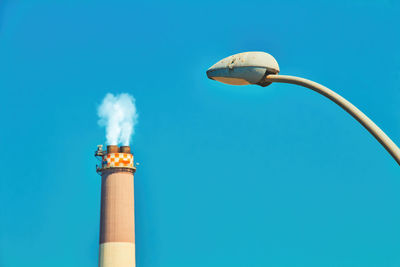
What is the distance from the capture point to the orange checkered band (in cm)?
5472

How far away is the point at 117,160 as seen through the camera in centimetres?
5484

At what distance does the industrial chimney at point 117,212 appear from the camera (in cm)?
5147

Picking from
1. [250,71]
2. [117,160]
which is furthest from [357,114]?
[117,160]

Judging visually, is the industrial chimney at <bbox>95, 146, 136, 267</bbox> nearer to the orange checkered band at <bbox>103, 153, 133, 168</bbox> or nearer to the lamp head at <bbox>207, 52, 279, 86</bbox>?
the orange checkered band at <bbox>103, 153, 133, 168</bbox>

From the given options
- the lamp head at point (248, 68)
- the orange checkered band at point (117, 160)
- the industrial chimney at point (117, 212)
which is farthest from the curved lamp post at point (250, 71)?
the orange checkered band at point (117, 160)

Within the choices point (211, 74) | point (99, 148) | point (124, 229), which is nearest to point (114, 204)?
point (124, 229)

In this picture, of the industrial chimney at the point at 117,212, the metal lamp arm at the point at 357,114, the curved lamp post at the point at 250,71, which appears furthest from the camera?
the industrial chimney at the point at 117,212

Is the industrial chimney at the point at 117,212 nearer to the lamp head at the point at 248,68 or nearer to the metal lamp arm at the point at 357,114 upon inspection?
the lamp head at the point at 248,68

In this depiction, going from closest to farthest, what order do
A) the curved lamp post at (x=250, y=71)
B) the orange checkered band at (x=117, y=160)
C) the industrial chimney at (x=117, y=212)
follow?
the curved lamp post at (x=250, y=71)
the industrial chimney at (x=117, y=212)
the orange checkered band at (x=117, y=160)

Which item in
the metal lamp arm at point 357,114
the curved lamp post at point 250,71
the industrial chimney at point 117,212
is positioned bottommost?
the metal lamp arm at point 357,114

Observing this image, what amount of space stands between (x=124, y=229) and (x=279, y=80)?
4653cm

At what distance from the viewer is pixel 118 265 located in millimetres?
50750

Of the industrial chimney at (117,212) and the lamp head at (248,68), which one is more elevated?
the industrial chimney at (117,212)

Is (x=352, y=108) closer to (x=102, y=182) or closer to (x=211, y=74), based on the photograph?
(x=211, y=74)
